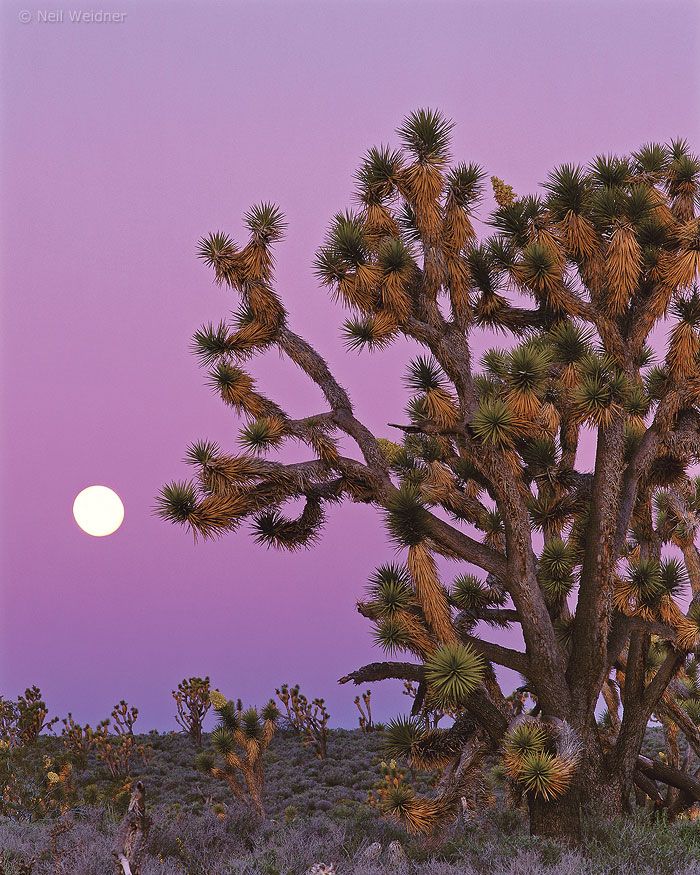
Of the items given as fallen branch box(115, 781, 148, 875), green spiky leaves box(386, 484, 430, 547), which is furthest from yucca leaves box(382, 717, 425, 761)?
fallen branch box(115, 781, 148, 875)

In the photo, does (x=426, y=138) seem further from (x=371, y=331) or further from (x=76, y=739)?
(x=76, y=739)

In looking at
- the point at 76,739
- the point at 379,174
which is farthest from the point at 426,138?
the point at 76,739

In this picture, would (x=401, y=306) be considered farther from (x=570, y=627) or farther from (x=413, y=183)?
(x=570, y=627)

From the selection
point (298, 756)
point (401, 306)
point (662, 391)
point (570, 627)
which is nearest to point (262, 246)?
point (401, 306)

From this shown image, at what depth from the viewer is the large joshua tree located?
9.93m

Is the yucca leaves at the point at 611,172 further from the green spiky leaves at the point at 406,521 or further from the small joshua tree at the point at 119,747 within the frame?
the small joshua tree at the point at 119,747

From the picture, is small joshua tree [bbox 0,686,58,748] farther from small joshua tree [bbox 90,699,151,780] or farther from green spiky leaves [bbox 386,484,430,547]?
green spiky leaves [bbox 386,484,430,547]

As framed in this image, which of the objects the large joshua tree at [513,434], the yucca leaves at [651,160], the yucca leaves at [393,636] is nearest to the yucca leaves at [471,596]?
the large joshua tree at [513,434]

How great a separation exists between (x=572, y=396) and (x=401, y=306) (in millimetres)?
2278

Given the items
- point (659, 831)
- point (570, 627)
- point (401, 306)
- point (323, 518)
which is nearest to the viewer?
point (659, 831)

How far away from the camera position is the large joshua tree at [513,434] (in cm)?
993

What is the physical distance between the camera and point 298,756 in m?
22.2

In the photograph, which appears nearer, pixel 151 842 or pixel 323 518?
pixel 151 842

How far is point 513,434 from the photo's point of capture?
9.86 meters
